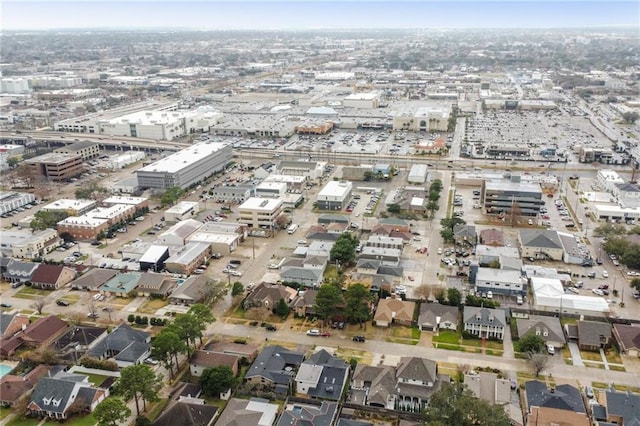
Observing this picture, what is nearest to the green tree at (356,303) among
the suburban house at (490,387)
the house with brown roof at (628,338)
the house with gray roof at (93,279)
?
the suburban house at (490,387)

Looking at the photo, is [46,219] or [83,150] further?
[83,150]

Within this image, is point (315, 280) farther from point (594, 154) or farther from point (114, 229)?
point (594, 154)

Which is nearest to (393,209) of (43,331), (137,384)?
(43,331)

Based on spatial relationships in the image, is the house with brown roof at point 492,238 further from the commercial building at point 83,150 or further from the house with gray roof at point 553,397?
the commercial building at point 83,150

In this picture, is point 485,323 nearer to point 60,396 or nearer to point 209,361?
point 209,361

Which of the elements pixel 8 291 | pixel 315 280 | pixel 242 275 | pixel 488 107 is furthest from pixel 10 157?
pixel 488 107

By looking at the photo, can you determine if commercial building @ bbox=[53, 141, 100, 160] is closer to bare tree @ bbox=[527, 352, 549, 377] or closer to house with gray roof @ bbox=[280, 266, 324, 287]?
house with gray roof @ bbox=[280, 266, 324, 287]

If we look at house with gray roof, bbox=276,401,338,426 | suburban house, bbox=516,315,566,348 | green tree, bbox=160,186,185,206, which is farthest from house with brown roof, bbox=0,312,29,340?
suburban house, bbox=516,315,566,348
